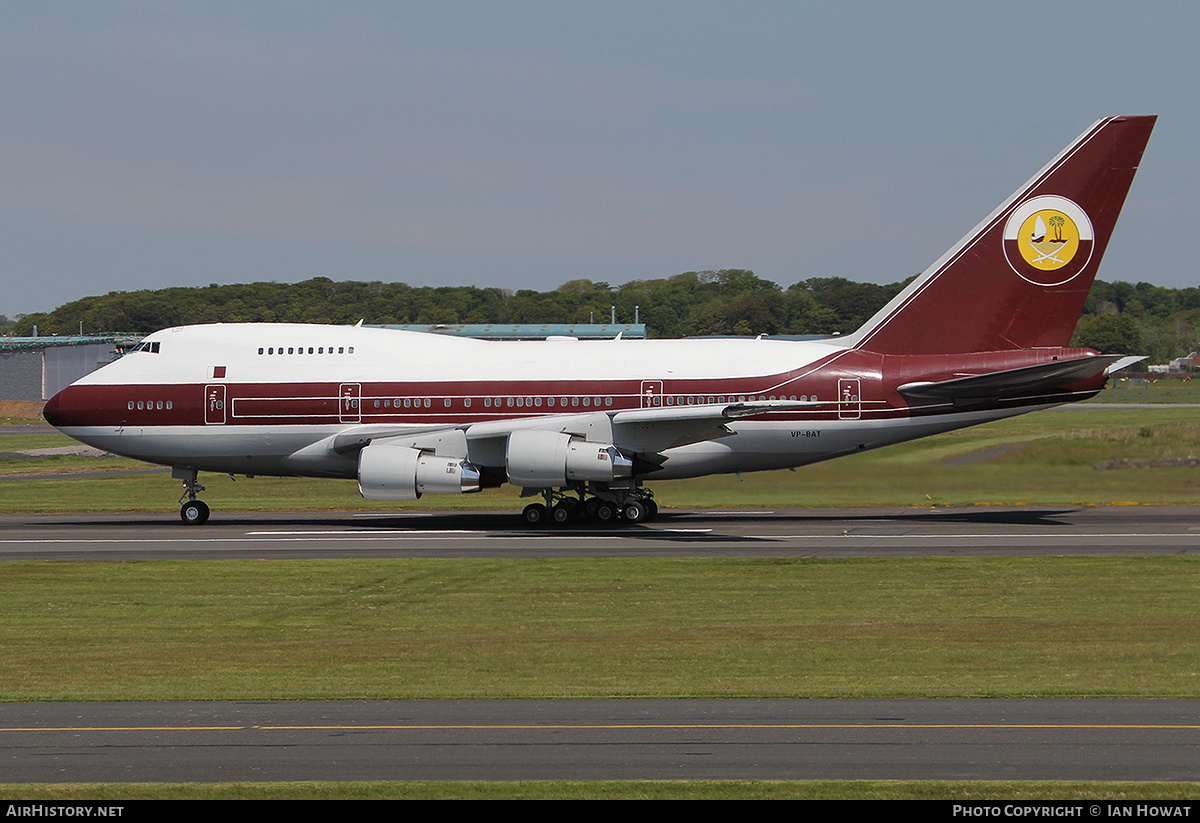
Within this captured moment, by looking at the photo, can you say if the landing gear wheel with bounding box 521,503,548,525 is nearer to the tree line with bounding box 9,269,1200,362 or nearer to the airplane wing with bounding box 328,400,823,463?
the airplane wing with bounding box 328,400,823,463

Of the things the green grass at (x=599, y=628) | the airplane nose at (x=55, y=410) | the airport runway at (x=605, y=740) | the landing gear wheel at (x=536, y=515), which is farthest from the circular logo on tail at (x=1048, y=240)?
the airplane nose at (x=55, y=410)

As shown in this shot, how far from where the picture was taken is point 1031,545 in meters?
28.0

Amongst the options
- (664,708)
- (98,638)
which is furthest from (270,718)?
(98,638)

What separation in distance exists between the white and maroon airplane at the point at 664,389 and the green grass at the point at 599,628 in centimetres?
755

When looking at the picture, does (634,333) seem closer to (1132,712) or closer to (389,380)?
(389,380)

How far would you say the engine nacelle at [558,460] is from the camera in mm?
32750

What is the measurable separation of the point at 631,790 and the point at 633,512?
2418 centimetres

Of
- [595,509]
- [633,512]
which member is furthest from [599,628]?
[595,509]

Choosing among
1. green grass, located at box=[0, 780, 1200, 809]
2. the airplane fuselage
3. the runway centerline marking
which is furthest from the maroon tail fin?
green grass, located at box=[0, 780, 1200, 809]

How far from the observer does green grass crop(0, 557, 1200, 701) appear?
1492 cm

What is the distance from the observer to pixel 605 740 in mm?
11922

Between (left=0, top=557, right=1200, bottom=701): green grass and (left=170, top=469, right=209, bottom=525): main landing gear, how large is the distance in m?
9.36

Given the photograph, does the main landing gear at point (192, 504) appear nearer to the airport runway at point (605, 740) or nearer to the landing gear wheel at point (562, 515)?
the landing gear wheel at point (562, 515)
